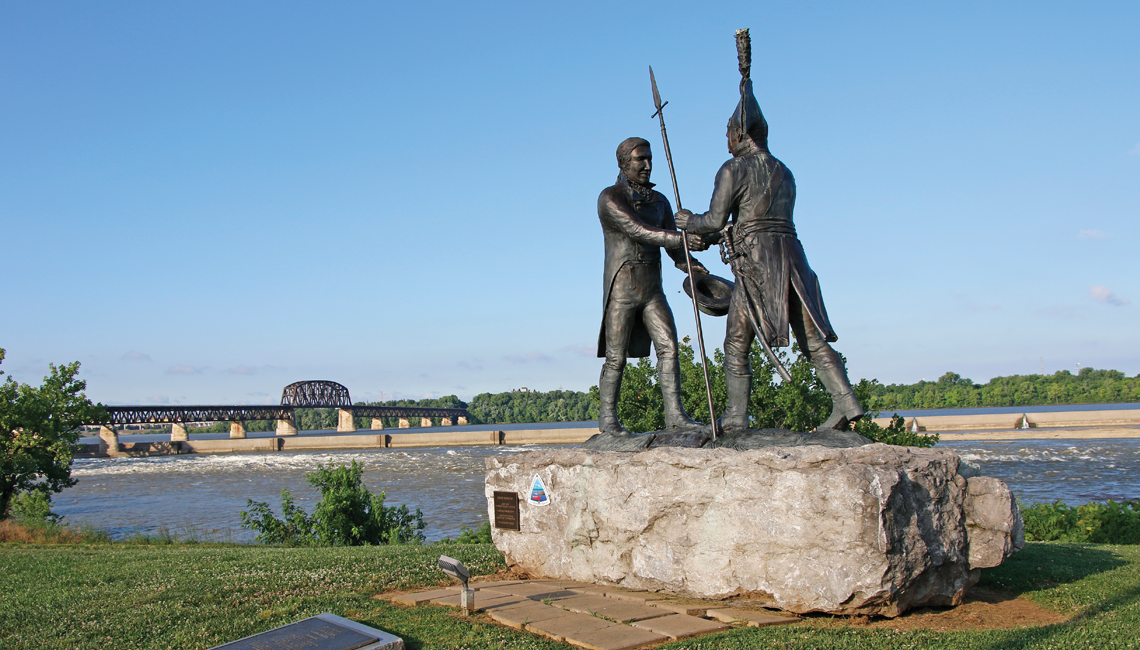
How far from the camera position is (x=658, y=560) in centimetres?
633

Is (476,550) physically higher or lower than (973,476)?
lower

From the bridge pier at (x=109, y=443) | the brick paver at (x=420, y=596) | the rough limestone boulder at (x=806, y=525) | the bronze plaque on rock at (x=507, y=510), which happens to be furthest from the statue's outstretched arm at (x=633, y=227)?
the bridge pier at (x=109, y=443)

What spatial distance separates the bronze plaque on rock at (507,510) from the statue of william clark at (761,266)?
2282 mm

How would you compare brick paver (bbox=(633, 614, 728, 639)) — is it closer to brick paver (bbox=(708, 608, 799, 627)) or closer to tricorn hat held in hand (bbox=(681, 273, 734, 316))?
brick paver (bbox=(708, 608, 799, 627))

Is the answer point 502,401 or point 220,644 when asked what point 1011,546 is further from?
point 502,401

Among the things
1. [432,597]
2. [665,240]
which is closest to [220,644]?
[432,597]

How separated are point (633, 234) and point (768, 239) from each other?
137 cm

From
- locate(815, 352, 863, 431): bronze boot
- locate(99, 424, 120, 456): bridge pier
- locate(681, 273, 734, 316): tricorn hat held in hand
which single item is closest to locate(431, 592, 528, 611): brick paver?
locate(815, 352, 863, 431): bronze boot

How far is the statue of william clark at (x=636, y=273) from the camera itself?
24.3 feet

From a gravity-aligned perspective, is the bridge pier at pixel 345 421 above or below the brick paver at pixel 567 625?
above

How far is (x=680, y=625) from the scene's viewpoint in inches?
207

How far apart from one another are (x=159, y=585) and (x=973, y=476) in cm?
720

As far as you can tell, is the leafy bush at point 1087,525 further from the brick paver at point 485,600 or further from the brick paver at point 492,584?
the brick paver at point 485,600

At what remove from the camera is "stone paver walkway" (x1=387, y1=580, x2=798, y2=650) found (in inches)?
199
